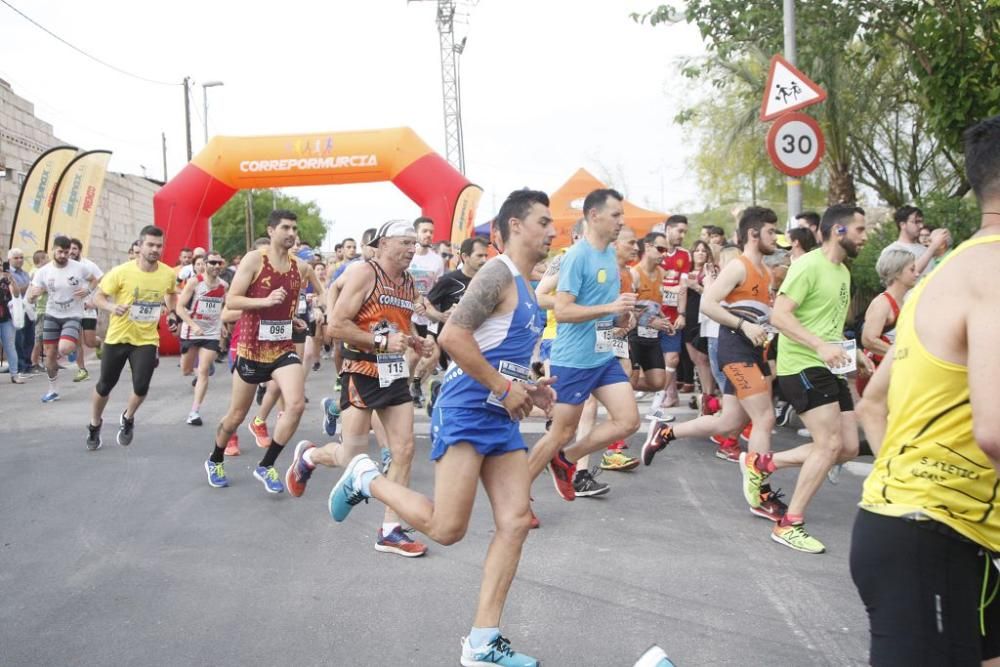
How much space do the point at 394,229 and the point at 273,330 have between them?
1785mm

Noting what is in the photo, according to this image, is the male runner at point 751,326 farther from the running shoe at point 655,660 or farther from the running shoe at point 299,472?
the running shoe at point 655,660

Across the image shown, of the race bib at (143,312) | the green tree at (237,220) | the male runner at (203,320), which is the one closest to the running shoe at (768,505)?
the race bib at (143,312)

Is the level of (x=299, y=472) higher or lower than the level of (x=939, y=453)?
lower

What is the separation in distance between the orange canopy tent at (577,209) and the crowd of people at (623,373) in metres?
13.3

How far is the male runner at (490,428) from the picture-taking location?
3.78 metres

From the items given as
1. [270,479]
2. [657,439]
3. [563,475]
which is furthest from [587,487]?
[270,479]

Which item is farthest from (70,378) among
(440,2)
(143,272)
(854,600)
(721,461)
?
(440,2)

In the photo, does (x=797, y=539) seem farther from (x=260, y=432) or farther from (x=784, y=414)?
(x=260, y=432)

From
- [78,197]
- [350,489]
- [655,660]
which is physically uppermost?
[78,197]

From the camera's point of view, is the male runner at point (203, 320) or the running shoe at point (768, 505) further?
the male runner at point (203, 320)

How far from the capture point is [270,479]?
6.99 metres

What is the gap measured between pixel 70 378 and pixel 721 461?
11148 millimetres

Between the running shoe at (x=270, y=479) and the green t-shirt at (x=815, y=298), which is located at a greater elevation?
the green t-shirt at (x=815, y=298)

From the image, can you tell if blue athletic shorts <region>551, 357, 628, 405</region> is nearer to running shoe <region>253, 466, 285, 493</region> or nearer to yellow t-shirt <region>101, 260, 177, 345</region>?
running shoe <region>253, 466, 285, 493</region>
